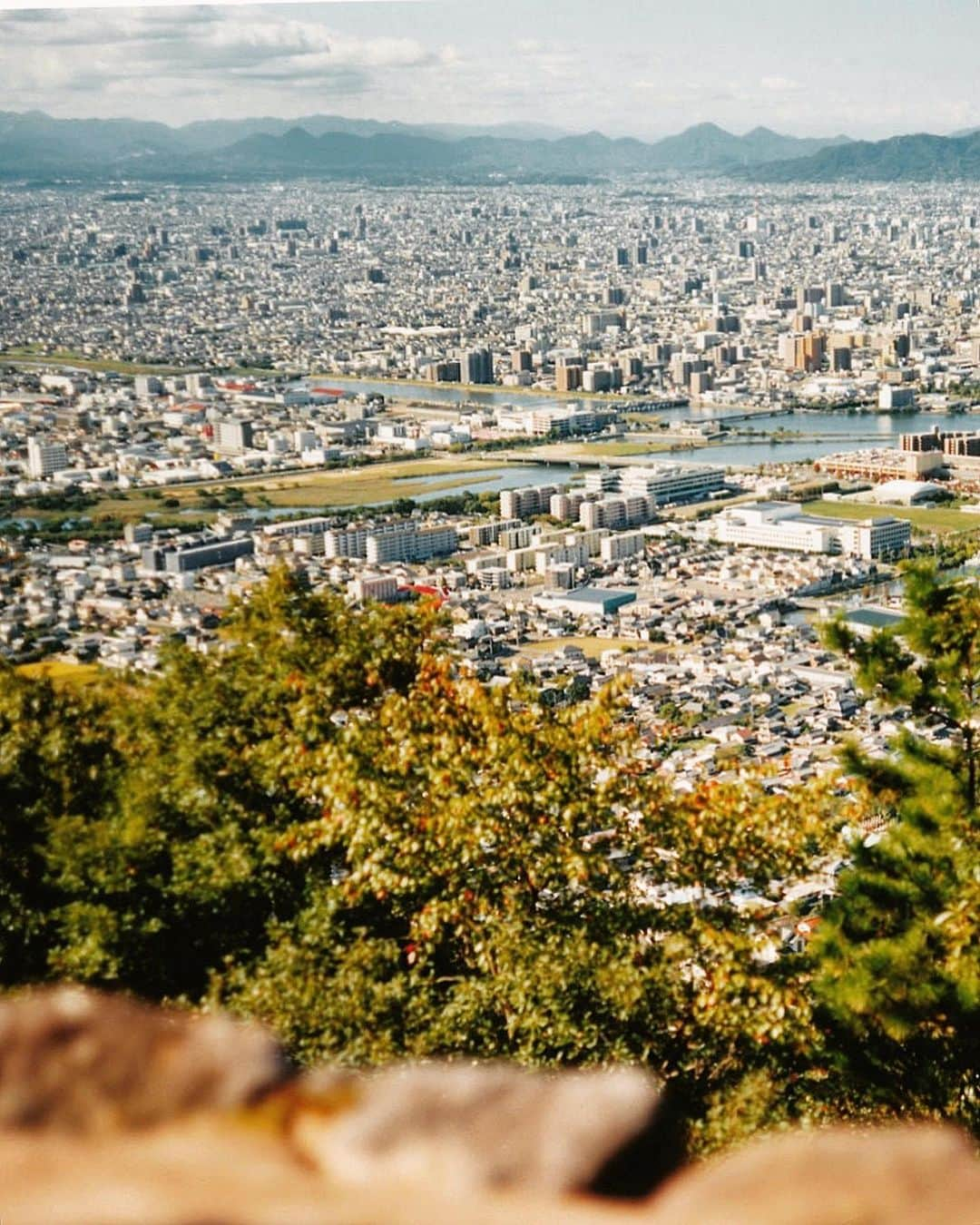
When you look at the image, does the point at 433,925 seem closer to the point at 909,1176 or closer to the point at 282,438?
the point at 909,1176

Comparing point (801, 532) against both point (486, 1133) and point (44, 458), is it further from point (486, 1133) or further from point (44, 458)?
point (486, 1133)

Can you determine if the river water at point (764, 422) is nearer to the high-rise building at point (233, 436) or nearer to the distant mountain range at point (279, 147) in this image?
the high-rise building at point (233, 436)

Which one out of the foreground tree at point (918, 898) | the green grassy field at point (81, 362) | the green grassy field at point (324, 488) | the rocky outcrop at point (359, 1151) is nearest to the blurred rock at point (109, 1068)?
the rocky outcrop at point (359, 1151)

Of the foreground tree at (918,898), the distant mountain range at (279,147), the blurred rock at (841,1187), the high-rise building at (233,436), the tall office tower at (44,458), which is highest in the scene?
the distant mountain range at (279,147)

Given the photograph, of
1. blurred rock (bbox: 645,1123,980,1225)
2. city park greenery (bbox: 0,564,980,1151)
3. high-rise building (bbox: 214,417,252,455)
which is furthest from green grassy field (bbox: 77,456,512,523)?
blurred rock (bbox: 645,1123,980,1225)

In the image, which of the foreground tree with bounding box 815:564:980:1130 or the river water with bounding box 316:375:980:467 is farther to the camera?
the river water with bounding box 316:375:980:467

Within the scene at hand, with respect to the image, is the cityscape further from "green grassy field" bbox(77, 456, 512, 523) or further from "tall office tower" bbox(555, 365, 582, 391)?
"tall office tower" bbox(555, 365, 582, 391)

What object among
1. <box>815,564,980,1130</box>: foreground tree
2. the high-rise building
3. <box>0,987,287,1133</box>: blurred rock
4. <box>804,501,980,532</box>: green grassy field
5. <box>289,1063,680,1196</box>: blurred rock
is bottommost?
<box>804,501,980,532</box>: green grassy field

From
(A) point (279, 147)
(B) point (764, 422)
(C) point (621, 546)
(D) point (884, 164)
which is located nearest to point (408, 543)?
(C) point (621, 546)
